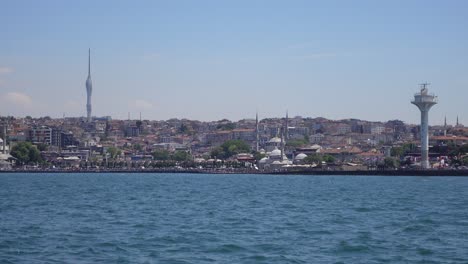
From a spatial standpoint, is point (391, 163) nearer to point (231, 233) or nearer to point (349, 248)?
point (231, 233)

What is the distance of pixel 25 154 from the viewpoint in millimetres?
144125

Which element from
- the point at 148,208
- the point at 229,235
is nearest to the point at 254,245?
the point at 229,235

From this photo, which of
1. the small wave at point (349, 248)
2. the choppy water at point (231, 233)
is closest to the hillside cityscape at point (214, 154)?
the choppy water at point (231, 233)

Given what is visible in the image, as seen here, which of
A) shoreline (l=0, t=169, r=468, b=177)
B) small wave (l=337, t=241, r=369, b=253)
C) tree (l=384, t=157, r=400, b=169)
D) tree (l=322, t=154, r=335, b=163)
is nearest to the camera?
small wave (l=337, t=241, r=369, b=253)

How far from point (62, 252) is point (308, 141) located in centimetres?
17672

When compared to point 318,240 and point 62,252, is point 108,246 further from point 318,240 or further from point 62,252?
point 318,240

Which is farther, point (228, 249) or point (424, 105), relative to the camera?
point (424, 105)

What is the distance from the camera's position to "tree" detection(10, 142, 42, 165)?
143m

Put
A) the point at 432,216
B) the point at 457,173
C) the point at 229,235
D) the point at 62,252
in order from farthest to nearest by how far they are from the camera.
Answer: the point at 457,173 → the point at 432,216 → the point at 229,235 → the point at 62,252

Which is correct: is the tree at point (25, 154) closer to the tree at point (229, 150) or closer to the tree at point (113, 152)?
→ the tree at point (113, 152)

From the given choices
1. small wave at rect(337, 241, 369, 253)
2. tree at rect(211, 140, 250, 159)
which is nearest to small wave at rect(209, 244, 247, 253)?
small wave at rect(337, 241, 369, 253)

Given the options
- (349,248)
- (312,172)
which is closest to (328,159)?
(312,172)

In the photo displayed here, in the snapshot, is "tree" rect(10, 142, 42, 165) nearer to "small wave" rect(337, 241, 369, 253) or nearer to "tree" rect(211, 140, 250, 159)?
"tree" rect(211, 140, 250, 159)

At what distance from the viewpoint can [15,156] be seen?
144m
